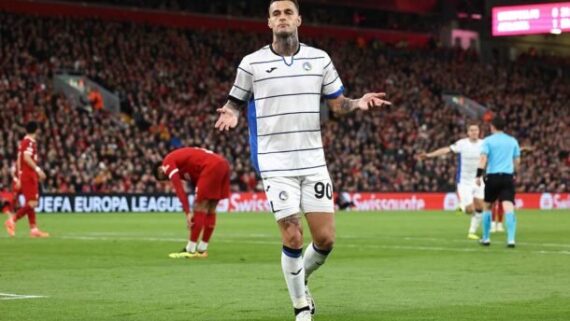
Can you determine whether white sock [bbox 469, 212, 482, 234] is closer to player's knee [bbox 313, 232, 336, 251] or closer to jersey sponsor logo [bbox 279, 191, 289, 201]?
player's knee [bbox 313, 232, 336, 251]

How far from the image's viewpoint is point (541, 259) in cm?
1819

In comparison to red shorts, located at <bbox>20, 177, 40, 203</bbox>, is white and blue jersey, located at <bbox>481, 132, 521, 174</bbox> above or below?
above

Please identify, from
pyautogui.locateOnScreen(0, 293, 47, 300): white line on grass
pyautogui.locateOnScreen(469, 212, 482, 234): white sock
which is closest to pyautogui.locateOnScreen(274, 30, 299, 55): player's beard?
pyautogui.locateOnScreen(0, 293, 47, 300): white line on grass

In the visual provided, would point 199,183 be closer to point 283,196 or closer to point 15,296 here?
point 15,296

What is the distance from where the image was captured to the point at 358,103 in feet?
33.5

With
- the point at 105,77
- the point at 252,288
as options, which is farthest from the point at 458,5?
the point at 252,288

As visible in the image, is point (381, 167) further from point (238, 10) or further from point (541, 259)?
point (541, 259)

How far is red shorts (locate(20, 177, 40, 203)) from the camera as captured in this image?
25266 mm

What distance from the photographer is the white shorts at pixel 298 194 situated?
988 cm

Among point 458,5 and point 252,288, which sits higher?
point 458,5

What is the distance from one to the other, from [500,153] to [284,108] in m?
12.4

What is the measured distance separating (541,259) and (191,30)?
142ft

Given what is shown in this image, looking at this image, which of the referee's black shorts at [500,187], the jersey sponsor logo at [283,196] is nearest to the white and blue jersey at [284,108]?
the jersey sponsor logo at [283,196]

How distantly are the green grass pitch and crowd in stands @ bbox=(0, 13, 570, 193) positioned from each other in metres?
19.6
